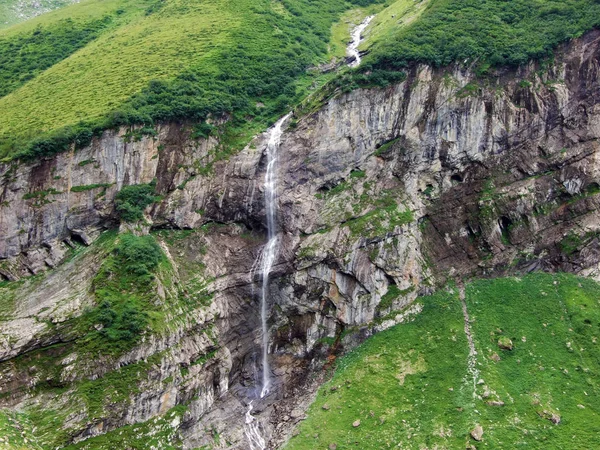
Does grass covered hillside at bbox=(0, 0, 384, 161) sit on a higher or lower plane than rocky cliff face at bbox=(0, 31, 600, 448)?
higher

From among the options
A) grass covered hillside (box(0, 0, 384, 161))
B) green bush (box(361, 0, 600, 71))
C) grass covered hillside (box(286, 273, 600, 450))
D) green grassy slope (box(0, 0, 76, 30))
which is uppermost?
green grassy slope (box(0, 0, 76, 30))

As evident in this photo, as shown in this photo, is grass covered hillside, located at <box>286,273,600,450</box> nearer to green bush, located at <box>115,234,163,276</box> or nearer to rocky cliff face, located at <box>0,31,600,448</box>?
rocky cliff face, located at <box>0,31,600,448</box>

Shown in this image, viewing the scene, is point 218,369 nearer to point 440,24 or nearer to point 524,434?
point 524,434

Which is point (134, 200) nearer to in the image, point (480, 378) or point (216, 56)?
point (216, 56)

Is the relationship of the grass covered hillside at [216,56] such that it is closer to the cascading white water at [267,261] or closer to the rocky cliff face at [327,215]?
the rocky cliff face at [327,215]

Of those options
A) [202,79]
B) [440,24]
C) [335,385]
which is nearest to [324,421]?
[335,385]

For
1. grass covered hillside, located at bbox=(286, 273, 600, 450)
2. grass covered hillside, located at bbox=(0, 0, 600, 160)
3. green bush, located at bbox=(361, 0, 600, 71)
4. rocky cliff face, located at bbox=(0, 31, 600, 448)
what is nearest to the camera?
grass covered hillside, located at bbox=(286, 273, 600, 450)

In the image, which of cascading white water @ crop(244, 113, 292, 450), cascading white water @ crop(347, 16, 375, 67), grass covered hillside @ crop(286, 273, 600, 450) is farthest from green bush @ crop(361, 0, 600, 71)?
grass covered hillside @ crop(286, 273, 600, 450)
